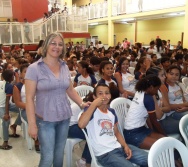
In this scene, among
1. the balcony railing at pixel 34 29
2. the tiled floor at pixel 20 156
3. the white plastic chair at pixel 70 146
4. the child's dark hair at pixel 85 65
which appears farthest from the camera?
the balcony railing at pixel 34 29

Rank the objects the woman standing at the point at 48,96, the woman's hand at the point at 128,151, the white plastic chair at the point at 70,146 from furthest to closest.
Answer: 1. the white plastic chair at the point at 70,146
2. the woman's hand at the point at 128,151
3. the woman standing at the point at 48,96

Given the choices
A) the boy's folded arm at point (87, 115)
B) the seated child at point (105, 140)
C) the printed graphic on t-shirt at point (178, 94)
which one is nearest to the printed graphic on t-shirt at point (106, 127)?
the seated child at point (105, 140)

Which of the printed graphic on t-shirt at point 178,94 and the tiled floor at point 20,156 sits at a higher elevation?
the printed graphic on t-shirt at point 178,94

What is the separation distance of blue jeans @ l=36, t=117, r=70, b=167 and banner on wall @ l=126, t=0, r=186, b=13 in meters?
10.2

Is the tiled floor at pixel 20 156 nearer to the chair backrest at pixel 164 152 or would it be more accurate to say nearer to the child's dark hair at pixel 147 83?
the child's dark hair at pixel 147 83

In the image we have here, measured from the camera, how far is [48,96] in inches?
74.3

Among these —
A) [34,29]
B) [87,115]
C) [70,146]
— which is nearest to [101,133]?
[87,115]

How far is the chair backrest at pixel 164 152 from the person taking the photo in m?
1.53

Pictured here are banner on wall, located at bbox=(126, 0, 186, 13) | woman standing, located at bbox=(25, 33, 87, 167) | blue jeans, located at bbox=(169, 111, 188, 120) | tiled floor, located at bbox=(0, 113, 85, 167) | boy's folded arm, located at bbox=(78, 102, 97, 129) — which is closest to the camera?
woman standing, located at bbox=(25, 33, 87, 167)

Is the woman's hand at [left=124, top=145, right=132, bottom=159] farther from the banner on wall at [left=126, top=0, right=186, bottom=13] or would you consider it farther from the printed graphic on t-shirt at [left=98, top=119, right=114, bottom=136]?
the banner on wall at [left=126, top=0, right=186, bottom=13]

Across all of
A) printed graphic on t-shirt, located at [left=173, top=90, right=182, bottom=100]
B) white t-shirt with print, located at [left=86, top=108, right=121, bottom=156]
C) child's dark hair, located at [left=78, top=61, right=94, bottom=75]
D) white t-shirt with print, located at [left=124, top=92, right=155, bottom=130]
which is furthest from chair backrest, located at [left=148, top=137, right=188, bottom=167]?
Result: child's dark hair, located at [left=78, top=61, right=94, bottom=75]

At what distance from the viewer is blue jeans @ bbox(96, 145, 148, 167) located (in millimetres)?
1928

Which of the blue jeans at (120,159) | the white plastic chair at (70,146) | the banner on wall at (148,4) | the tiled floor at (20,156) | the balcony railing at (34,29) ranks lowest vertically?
the tiled floor at (20,156)

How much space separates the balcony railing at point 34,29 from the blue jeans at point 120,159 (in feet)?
36.4
